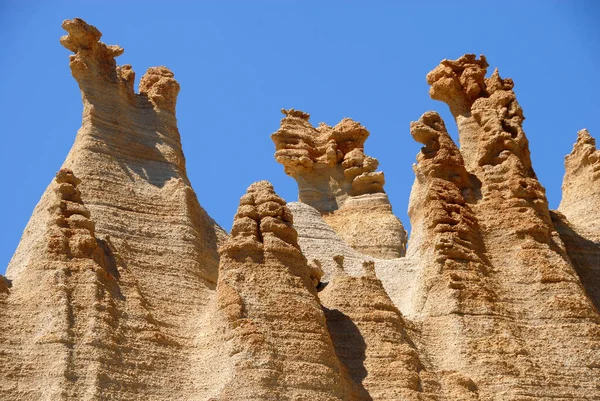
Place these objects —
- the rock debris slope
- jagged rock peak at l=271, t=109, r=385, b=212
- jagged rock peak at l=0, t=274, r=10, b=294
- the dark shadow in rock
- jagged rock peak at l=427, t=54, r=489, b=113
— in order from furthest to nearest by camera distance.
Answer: jagged rock peak at l=271, t=109, r=385, b=212 < jagged rock peak at l=427, t=54, r=489, b=113 < the dark shadow in rock < jagged rock peak at l=0, t=274, r=10, b=294 < the rock debris slope

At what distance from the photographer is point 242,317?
35094 mm

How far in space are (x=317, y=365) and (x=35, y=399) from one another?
6.96m

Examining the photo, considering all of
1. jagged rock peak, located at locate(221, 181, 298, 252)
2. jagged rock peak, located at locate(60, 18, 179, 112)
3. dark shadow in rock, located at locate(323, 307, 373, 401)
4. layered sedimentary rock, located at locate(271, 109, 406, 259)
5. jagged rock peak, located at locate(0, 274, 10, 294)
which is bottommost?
dark shadow in rock, located at locate(323, 307, 373, 401)

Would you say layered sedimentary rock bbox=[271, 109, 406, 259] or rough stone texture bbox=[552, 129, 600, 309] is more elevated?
layered sedimentary rock bbox=[271, 109, 406, 259]

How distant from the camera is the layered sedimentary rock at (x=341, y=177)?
177ft

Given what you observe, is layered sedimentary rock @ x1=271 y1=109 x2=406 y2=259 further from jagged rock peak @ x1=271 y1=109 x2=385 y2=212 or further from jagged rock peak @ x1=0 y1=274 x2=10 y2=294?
jagged rock peak @ x1=0 y1=274 x2=10 y2=294

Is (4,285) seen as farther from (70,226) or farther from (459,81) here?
(459,81)

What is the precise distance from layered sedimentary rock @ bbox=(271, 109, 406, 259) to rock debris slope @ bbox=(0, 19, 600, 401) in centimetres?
625

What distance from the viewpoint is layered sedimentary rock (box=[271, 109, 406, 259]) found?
5409 centimetres

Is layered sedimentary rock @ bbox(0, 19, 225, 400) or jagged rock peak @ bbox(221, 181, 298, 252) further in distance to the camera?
jagged rock peak @ bbox(221, 181, 298, 252)

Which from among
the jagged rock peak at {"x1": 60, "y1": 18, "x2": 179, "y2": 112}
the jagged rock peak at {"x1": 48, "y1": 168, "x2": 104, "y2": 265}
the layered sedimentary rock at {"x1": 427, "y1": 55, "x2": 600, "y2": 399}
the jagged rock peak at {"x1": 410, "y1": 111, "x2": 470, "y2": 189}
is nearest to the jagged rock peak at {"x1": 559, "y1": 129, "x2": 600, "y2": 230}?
the layered sedimentary rock at {"x1": 427, "y1": 55, "x2": 600, "y2": 399}

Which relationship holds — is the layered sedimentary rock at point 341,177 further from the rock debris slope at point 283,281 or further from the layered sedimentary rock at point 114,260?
the layered sedimentary rock at point 114,260

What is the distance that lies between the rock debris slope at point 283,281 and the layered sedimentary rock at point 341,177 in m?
6.25

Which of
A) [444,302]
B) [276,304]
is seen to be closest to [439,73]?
[444,302]
